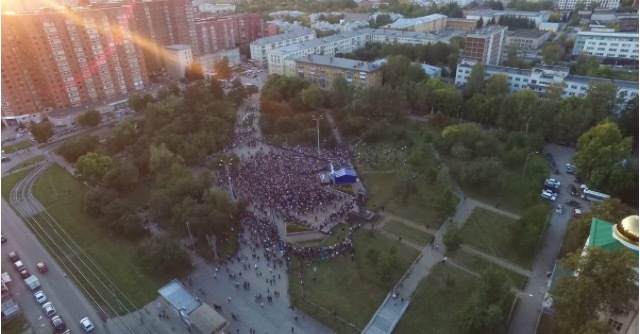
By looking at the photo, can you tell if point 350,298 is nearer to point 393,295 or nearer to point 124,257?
point 393,295

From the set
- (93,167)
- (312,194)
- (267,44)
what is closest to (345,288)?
(312,194)

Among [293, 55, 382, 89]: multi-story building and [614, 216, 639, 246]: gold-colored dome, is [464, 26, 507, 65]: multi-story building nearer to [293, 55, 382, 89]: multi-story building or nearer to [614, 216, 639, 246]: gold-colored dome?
[293, 55, 382, 89]: multi-story building

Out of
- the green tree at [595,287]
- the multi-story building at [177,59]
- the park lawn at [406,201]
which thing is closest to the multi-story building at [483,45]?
the park lawn at [406,201]

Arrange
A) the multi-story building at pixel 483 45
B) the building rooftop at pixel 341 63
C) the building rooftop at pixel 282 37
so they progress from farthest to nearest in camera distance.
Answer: the building rooftop at pixel 282 37 < the multi-story building at pixel 483 45 < the building rooftop at pixel 341 63

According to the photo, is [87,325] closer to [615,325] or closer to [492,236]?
[492,236]

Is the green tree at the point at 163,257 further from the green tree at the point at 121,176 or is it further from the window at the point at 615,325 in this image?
the window at the point at 615,325

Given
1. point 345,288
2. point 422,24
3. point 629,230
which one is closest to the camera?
point 629,230
